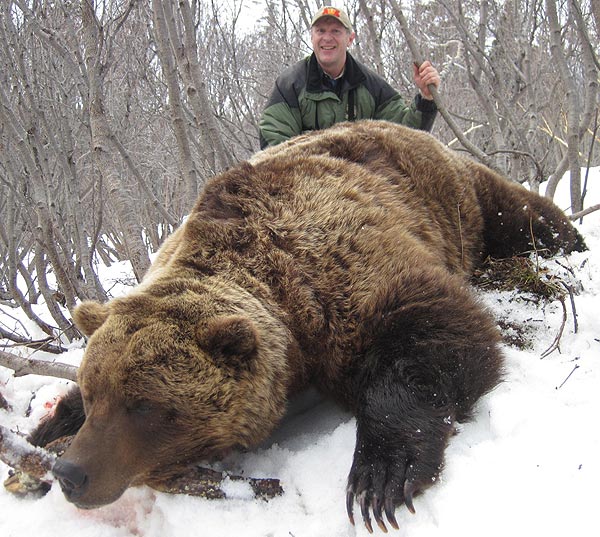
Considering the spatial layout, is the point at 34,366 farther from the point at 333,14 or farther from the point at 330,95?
the point at 333,14

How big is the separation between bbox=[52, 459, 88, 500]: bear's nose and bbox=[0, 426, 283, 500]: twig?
334mm

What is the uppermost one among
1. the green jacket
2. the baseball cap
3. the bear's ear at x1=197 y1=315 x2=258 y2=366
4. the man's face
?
the baseball cap

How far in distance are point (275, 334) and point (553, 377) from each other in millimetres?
1299

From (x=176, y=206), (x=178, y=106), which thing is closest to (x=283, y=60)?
(x=176, y=206)

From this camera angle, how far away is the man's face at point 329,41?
205 inches

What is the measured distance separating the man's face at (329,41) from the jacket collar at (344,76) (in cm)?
8

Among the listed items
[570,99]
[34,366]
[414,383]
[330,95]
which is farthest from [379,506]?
[330,95]

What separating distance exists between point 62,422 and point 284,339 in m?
1.29

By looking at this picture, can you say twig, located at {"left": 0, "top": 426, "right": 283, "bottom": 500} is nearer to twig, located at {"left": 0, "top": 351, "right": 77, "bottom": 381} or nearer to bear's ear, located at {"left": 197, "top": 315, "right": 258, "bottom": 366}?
bear's ear, located at {"left": 197, "top": 315, "right": 258, "bottom": 366}

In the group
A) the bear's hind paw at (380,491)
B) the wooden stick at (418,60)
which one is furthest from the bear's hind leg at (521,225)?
the bear's hind paw at (380,491)

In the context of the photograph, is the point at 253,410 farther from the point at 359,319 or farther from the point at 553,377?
the point at 553,377

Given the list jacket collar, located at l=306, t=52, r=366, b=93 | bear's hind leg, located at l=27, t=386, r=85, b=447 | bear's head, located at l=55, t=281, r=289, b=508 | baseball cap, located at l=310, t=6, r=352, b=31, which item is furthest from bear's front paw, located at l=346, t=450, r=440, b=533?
baseball cap, located at l=310, t=6, r=352, b=31

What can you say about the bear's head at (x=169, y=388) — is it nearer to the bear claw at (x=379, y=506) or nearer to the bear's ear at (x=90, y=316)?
the bear's ear at (x=90, y=316)

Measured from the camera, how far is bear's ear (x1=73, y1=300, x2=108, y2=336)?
2.52 metres
